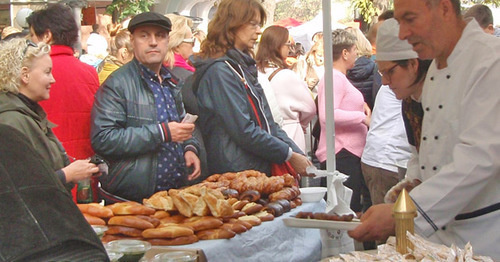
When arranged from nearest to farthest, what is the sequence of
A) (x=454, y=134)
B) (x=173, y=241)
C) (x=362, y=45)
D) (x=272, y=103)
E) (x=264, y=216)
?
(x=454, y=134)
(x=173, y=241)
(x=264, y=216)
(x=272, y=103)
(x=362, y=45)

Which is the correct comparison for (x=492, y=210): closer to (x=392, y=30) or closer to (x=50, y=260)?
(x=392, y=30)

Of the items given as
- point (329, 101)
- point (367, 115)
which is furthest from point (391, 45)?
point (367, 115)

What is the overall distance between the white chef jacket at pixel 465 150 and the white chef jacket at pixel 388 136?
9.12ft

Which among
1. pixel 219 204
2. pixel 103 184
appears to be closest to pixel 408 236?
pixel 219 204

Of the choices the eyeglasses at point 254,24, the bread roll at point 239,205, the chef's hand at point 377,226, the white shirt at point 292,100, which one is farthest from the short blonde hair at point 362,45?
the chef's hand at point 377,226

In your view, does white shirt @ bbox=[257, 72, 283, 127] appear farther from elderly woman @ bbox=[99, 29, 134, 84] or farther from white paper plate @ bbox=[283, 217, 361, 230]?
white paper plate @ bbox=[283, 217, 361, 230]

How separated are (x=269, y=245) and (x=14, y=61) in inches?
60.8

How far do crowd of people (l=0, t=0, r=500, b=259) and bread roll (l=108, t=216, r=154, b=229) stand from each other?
0.45 m

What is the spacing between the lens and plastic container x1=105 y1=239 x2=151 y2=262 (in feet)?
8.43

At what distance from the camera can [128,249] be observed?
2.59m

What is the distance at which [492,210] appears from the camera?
281cm

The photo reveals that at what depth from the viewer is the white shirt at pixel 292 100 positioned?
6195 millimetres

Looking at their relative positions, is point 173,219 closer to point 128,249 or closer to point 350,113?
point 128,249

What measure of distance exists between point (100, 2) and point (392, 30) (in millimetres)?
19449
